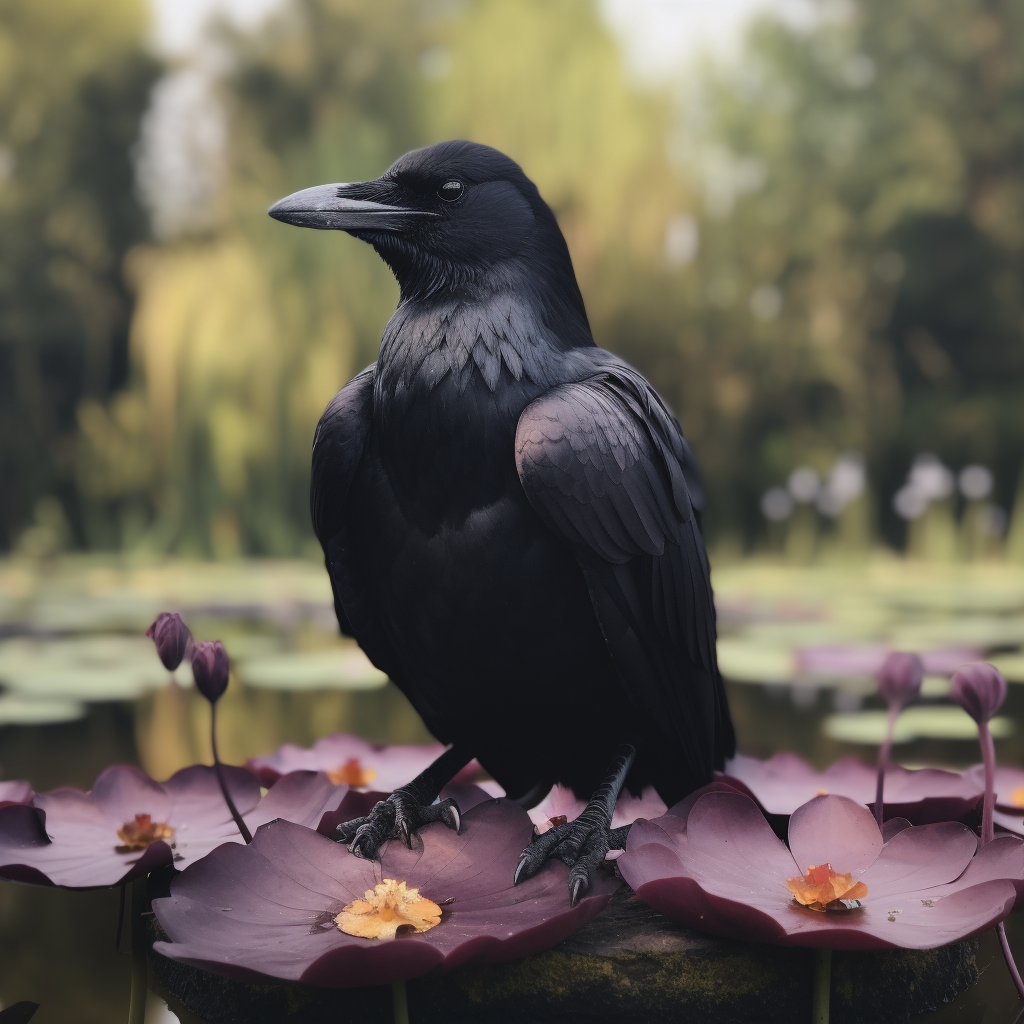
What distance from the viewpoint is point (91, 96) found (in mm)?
6109

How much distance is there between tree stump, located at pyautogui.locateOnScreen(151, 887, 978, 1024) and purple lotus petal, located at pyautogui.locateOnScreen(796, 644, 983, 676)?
1294 millimetres

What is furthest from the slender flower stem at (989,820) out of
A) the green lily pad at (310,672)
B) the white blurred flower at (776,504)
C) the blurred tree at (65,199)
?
the blurred tree at (65,199)

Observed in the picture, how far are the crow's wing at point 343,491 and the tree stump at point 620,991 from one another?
0.35 meters

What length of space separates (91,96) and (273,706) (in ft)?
16.5

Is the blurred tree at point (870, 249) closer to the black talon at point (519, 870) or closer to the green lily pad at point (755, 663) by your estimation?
the green lily pad at point (755, 663)

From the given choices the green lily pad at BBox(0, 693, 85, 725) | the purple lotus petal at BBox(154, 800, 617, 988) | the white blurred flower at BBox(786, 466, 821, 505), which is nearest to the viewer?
the purple lotus petal at BBox(154, 800, 617, 988)

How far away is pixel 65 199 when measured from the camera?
598 cm

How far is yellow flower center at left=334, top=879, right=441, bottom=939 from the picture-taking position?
2.57 feet

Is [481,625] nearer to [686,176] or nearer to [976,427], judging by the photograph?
[686,176]

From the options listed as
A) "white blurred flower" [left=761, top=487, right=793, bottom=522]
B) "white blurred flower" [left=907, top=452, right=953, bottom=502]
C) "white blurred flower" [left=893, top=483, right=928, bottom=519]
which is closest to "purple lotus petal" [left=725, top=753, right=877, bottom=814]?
"white blurred flower" [left=907, top=452, right=953, bottom=502]

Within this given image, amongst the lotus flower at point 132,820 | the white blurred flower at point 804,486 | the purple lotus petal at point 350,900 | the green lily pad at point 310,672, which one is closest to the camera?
the purple lotus petal at point 350,900

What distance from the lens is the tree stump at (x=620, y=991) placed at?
837mm

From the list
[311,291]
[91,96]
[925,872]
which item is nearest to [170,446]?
[311,291]

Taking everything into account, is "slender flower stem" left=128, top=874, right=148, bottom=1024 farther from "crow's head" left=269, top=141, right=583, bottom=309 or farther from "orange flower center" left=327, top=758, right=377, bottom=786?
"crow's head" left=269, top=141, right=583, bottom=309
